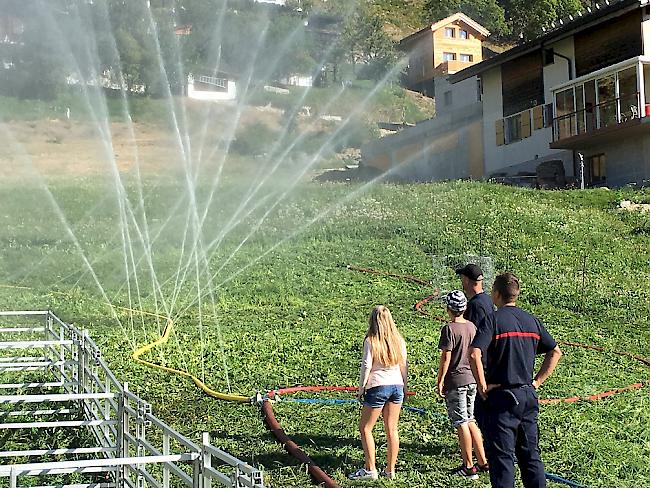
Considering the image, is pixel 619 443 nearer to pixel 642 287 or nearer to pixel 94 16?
pixel 642 287

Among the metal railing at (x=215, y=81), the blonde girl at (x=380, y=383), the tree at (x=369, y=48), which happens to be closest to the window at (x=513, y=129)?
the metal railing at (x=215, y=81)

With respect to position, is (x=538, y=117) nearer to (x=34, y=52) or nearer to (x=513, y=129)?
(x=513, y=129)

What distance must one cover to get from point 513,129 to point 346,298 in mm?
24331

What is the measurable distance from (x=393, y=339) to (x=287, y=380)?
410cm

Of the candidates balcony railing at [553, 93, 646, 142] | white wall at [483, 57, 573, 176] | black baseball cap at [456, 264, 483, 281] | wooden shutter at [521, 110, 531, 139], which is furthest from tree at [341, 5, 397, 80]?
black baseball cap at [456, 264, 483, 281]

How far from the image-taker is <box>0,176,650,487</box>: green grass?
9633 millimetres

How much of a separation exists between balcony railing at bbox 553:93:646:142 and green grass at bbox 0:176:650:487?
4.90 metres

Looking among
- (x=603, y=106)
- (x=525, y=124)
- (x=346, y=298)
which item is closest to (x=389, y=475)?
(x=346, y=298)

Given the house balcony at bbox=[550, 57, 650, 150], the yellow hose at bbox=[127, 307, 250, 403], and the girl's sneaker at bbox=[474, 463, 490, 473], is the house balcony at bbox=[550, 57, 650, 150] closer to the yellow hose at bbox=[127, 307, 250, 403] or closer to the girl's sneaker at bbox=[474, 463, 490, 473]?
the yellow hose at bbox=[127, 307, 250, 403]

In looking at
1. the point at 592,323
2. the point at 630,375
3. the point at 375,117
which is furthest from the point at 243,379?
the point at 375,117

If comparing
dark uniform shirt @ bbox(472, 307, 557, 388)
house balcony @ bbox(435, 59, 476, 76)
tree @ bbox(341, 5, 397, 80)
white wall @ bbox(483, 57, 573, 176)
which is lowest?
dark uniform shirt @ bbox(472, 307, 557, 388)

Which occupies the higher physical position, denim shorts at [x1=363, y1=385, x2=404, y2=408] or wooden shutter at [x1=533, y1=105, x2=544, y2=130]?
wooden shutter at [x1=533, y1=105, x2=544, y2=130]

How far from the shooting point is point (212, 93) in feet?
138

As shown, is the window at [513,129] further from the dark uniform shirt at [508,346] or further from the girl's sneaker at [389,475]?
the dark uniform shirt at [508,346]
